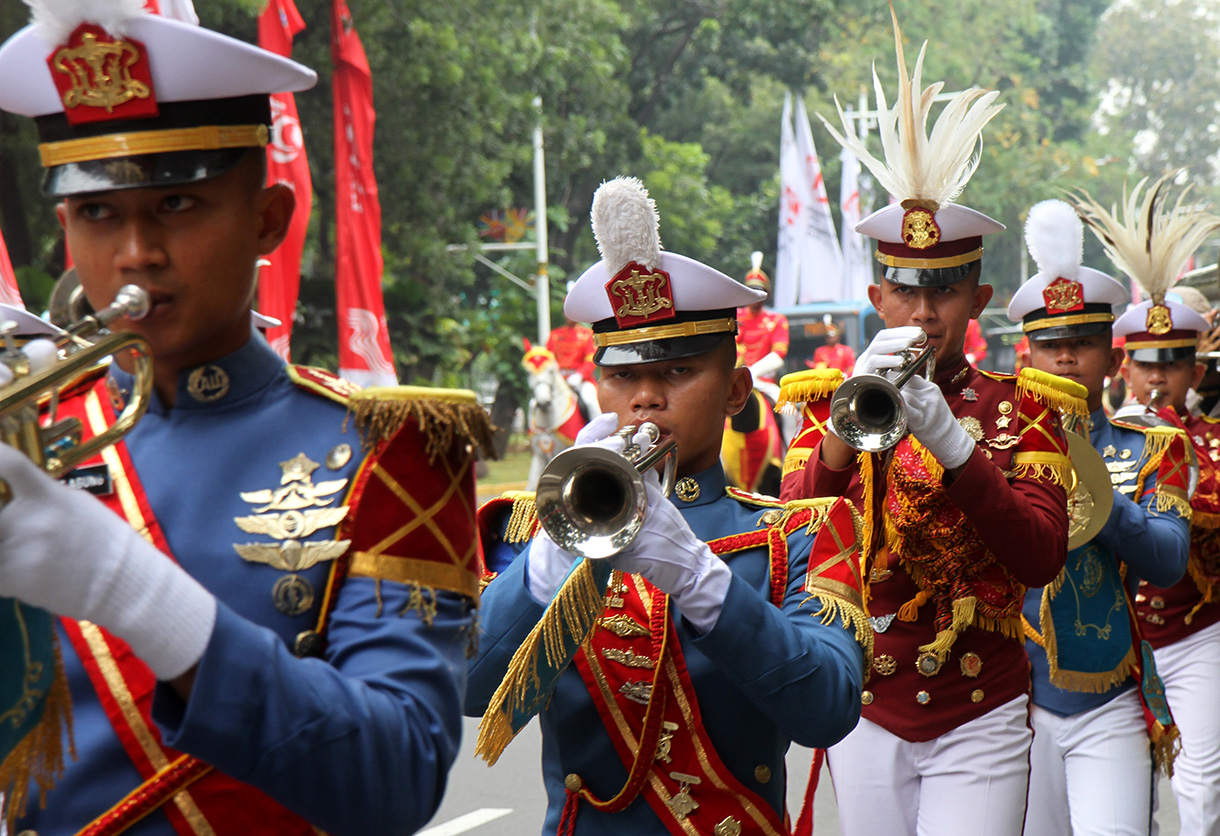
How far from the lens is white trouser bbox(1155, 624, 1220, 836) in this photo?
18.9 feet

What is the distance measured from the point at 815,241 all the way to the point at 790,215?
2.49 ft

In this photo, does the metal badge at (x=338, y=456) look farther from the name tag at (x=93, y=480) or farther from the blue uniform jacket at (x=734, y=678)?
the blue uniform jacket at (x=734, y=678)

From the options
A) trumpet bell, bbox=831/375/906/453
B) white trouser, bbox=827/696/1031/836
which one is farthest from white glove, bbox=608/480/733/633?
white trouser, bbox=827/696/1031/836

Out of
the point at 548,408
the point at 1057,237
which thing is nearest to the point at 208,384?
the point at 1057,237

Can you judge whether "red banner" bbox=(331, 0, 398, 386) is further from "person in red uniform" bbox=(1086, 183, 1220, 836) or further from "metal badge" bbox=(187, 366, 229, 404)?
"metal badge" bbox=(187, 366, 229, 404)

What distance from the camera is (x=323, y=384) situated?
6.66ft

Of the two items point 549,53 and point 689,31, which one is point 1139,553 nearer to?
point 549,53

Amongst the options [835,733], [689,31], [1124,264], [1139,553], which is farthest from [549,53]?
[835,733]

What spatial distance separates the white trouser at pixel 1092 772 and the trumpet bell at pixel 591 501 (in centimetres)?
280

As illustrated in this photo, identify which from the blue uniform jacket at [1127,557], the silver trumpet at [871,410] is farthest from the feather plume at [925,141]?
the blue uniform jacket at [1127,557]

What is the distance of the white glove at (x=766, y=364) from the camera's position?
17.3 metres

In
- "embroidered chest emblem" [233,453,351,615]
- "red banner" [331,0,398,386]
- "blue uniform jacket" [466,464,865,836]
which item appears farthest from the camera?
"red banner" [331,0,398,386]

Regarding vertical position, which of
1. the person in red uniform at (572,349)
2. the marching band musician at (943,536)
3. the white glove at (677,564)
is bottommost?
the person in red uniform at (572,349)

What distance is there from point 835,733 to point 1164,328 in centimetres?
456
